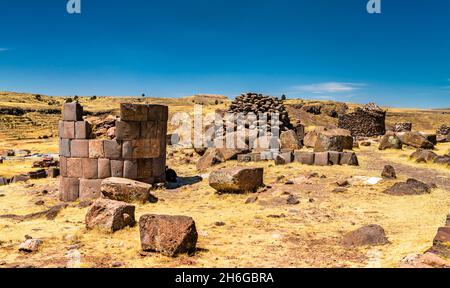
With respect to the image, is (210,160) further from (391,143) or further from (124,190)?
(391,143)

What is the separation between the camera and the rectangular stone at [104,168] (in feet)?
45.5

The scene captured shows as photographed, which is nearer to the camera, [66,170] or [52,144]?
[66,170]

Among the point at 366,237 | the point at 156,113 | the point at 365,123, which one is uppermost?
the point at 156,113

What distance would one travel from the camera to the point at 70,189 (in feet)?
46.2

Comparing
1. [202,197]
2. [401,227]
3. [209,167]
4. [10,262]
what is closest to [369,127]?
[209,167]

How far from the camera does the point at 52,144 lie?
34.8 meters

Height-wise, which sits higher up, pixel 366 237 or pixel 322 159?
→ pixel 322 159

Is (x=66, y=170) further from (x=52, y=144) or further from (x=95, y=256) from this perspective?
(x=52, y=144)

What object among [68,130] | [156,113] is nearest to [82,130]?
[68,130]

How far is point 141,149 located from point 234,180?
382 cm

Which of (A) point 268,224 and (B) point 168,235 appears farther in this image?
(A) point 268,224

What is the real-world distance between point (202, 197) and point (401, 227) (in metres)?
6.25

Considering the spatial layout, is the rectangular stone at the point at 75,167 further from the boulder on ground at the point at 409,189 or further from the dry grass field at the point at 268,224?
the boulder on ground at the point at 409,189
